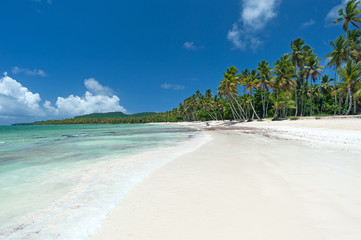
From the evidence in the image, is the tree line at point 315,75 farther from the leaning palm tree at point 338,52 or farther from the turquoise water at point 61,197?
the turquoise water at point 61,197

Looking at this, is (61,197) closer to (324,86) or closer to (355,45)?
(355,45)

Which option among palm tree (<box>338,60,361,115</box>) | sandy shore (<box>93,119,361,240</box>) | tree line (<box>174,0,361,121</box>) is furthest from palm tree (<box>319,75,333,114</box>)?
sandy shore (<box>93,119,361,240</box>)

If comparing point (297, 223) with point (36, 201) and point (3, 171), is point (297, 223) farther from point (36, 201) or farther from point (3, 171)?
point (3, 171)

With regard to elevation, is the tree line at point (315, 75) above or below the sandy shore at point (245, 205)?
above

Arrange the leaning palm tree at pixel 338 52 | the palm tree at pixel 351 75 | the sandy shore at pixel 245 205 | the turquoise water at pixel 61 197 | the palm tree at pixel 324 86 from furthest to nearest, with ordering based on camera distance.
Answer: the palm tree at pixel 324 86 → the leaning palm tree at pixel 338 52 → the palm tree at pixel 351 75 → the turquoise water at pixel 61 197 → the sandy shore at pixel 245 205

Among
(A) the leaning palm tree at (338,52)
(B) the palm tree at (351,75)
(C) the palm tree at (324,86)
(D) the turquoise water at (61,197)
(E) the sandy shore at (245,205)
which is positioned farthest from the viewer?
(C) the palm tree at (324,86)

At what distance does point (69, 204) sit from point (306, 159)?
27.1 feet

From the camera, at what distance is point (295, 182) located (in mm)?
4383

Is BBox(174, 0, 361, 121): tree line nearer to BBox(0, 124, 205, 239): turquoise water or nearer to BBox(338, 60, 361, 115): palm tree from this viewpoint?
BBox(338, 60, 361, 115): palm tree

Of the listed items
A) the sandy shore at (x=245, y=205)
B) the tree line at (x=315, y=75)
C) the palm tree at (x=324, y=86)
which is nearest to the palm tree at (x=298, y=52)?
the tree line at (x=315, y=75)

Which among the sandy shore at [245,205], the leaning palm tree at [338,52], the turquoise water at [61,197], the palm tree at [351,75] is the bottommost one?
the turquoise water at [61,197]

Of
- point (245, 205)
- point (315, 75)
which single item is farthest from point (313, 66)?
point (245, 205)

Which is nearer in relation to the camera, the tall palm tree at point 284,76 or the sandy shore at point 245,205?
the sandy shore at point 245,205

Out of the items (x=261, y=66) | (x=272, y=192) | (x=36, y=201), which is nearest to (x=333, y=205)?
(x=272, y=192)
